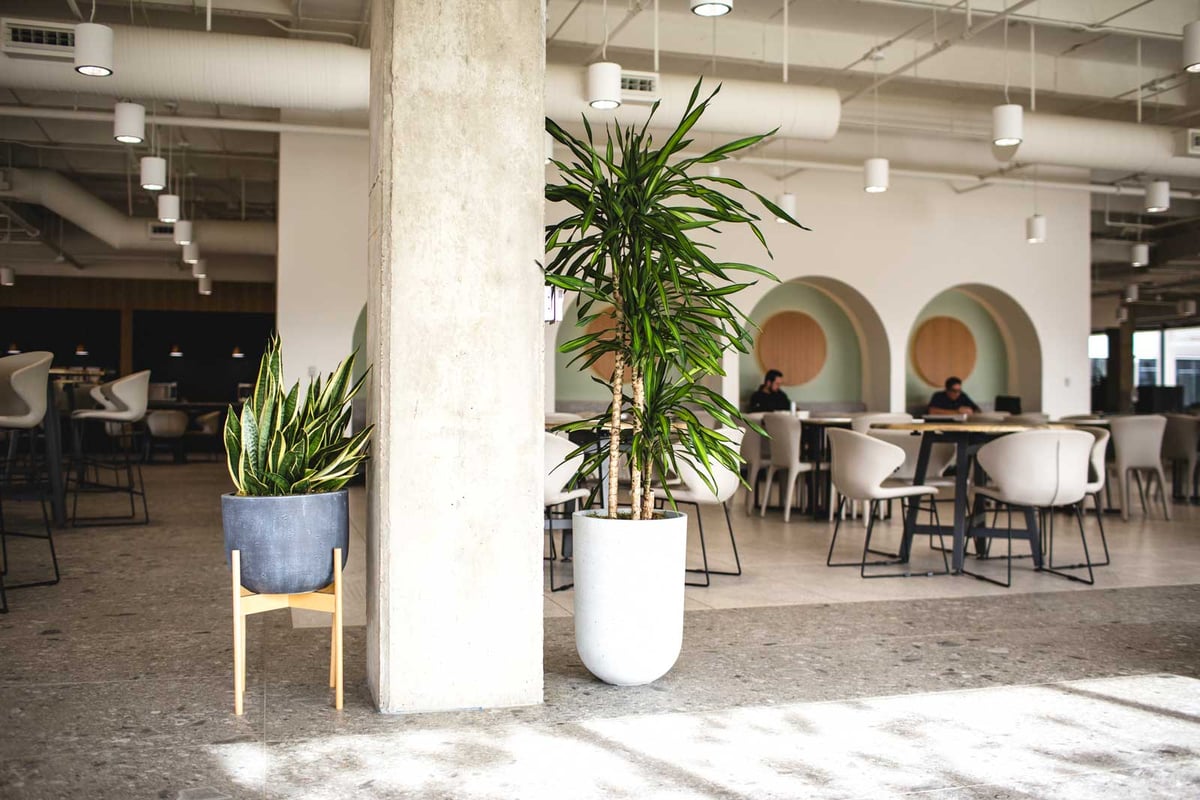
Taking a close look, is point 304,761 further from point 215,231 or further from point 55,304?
point 55,304

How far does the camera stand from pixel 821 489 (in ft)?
27.7

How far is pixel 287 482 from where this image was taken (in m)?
3.13

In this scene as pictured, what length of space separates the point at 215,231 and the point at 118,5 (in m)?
6.51

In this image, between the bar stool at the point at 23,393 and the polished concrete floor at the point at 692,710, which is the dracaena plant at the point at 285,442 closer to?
the polished concrete floor at the point at 692,710

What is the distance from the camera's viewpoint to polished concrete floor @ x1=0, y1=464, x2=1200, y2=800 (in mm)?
2518

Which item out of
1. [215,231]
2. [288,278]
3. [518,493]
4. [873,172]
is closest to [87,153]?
[215,231]

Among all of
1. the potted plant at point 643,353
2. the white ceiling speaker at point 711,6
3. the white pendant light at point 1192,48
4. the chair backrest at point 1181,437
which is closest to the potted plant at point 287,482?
the potted plant at point 643,353

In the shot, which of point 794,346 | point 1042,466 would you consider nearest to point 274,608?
point 1042,466

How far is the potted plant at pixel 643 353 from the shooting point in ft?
10.8

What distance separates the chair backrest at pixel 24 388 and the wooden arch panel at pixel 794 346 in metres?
9.17

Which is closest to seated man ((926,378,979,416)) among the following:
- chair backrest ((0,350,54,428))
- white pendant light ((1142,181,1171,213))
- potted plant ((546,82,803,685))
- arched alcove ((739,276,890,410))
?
arched alcove ((739,276,890,410))

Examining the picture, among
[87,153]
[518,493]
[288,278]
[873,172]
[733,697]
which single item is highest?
[87,153]

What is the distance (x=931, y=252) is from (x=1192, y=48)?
5593 millimetres

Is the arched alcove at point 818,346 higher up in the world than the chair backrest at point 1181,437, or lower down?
higher up
